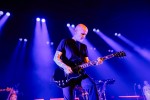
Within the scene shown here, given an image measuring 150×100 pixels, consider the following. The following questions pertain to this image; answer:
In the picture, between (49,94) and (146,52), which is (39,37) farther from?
(146,52)

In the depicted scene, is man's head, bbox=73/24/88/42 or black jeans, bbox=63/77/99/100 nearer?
black jeans, bbox=63/77/99/100

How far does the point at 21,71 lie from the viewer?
50.8 feet

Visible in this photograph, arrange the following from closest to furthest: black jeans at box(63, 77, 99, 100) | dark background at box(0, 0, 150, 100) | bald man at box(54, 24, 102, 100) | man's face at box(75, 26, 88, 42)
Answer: black jeans at box(63, 77, 99, 100) → bald man at box(54, 24, 102, 100) → man's face at box(75, 26, 88, 42) → dark background at box(0, 0, 150, 100)

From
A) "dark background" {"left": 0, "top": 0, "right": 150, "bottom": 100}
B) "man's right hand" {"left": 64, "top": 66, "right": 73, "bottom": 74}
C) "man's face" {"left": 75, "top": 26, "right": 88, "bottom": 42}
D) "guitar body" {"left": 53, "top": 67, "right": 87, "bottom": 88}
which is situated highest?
"dark background" {"left": 0, "top": 0, "right": 150, "bottom": 100}

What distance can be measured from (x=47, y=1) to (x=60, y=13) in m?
1.54

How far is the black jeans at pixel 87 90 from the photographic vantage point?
3.01 metres

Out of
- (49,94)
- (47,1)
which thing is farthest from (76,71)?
(49,94)

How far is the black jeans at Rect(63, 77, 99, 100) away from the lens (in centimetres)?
301

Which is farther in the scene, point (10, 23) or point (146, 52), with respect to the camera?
point (146, 52)

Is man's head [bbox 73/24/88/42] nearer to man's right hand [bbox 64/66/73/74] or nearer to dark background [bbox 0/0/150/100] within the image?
man's right hand [bbox 64/66/73/74]

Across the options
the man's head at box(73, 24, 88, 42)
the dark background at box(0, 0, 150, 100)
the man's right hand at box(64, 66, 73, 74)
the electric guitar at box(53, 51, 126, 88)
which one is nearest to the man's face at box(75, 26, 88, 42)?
the man's head at box(73, 24, 88, 42)

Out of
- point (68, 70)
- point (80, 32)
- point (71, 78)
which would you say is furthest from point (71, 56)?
point (80, 32)

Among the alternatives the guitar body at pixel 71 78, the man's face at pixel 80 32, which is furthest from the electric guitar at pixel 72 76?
the man's face at pixel 80 32

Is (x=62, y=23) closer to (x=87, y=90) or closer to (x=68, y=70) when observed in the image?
(x=68, y=70)
